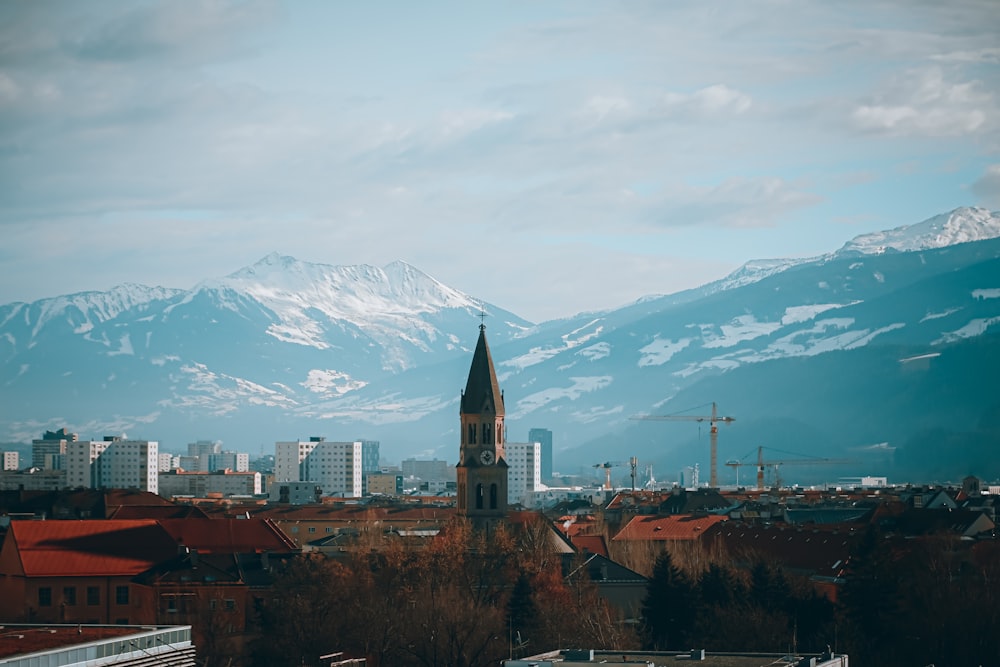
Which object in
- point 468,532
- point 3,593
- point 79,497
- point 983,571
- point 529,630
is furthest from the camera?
Answer: point 79,497

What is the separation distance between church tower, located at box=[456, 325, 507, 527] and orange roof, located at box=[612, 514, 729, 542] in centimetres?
902

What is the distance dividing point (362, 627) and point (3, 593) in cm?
2683

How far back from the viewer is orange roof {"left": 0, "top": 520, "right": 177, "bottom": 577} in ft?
326

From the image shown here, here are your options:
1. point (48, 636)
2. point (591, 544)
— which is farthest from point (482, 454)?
point (48, 636)

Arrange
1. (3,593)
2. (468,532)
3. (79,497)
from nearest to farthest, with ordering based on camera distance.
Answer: (3,593), (468,532), (79,497)

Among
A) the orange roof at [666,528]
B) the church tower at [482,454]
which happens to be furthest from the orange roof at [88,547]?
the orange roof at [666,528]

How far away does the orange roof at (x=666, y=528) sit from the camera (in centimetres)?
12961

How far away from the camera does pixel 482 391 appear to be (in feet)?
418

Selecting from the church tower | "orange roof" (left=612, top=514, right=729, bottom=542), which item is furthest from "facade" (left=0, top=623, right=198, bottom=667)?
"orange roof" (left=612, top=514, right=729, bottom=542)

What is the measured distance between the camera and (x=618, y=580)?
103562mm

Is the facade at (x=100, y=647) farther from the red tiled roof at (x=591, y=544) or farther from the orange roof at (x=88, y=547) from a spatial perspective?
the red tiled roof at (x=591, y=544)

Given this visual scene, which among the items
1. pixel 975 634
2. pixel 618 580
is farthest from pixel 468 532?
pixel 975 634

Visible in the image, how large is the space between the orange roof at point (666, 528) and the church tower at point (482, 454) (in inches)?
355

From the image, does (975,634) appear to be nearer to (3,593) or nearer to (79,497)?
(3,593)
